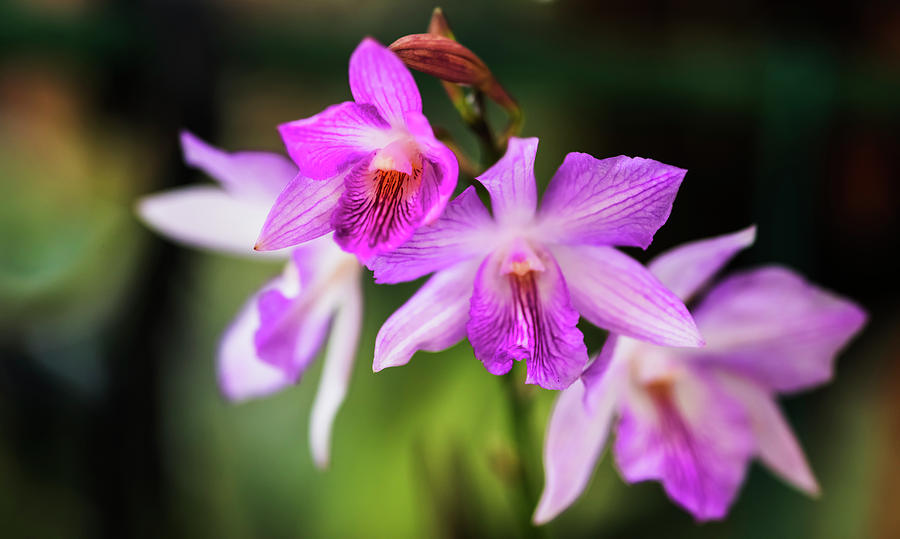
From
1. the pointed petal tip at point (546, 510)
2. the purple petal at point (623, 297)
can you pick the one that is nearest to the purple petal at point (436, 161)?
the purple petal at point (623, 297)

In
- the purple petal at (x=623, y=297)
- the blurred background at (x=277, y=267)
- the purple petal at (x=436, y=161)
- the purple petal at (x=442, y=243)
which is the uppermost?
the purple petal at (x=436, y=161)

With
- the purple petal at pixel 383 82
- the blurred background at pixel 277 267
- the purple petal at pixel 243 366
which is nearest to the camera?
the purple petal at pixel 383 82

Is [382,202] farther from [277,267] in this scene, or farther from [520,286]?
[277,267]

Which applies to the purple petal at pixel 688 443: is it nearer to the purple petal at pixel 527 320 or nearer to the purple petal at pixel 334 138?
the purple petal at pixel 527 320

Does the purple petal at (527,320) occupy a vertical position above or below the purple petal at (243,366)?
above

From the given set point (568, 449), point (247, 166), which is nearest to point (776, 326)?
point (568, 449)

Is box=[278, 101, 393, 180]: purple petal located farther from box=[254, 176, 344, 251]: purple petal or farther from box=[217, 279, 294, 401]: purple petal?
box=[217, 279, 294, 401]: purple petal
